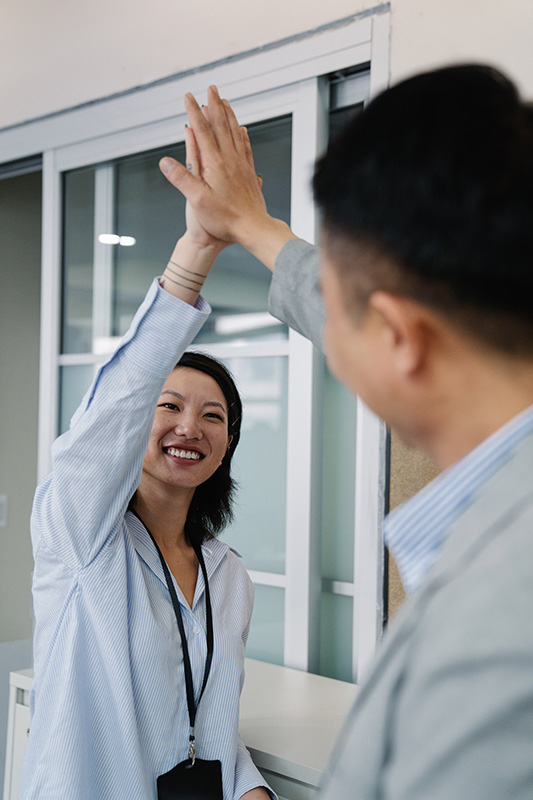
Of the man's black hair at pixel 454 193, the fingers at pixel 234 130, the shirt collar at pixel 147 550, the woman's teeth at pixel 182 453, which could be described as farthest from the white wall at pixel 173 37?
the man's black hair at pixel 454 193

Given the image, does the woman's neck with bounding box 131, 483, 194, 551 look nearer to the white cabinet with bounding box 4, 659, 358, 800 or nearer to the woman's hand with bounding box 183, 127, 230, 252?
the white cabinet with bounding box 4, 659, 358, 800

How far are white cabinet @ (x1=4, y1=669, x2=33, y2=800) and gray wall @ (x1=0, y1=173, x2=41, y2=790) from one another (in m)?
1.49

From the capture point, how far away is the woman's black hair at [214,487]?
1.56 metres

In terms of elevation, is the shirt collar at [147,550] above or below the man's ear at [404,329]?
below

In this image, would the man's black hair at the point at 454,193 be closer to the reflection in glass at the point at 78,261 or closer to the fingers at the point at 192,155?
the fingers at the point at 192,155

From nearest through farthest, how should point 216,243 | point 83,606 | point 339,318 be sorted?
point 339,318
point 216,243
point 83,606

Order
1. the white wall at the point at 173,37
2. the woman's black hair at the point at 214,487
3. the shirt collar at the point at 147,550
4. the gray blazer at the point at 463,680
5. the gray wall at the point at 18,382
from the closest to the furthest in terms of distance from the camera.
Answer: the gray blazer at the point at 463,680, the shirt collar at the point at 147,550, the woman's black hair at the point at 214,487, the white wall at the point at 173,37, the gray wall at the point at 18,382

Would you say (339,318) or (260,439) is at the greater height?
(339,318)

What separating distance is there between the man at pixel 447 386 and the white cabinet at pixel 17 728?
66.6 inches

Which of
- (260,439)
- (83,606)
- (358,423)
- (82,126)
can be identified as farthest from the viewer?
(82,126)

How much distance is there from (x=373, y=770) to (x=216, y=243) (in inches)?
29.6

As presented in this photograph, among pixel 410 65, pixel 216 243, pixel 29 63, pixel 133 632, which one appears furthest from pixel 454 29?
pixel 29 63

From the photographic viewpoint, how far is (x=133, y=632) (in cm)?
124

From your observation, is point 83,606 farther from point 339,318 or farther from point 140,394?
point 339,318
